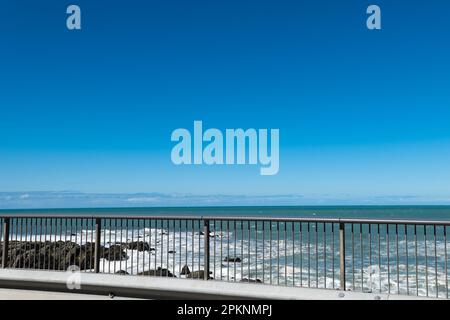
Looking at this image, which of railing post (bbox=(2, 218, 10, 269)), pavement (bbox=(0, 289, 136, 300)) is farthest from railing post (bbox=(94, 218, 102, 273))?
railing post (bbox=(2, 218, 10, 269))

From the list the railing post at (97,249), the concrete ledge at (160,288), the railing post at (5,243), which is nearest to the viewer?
the concrete ledge at (160,288)

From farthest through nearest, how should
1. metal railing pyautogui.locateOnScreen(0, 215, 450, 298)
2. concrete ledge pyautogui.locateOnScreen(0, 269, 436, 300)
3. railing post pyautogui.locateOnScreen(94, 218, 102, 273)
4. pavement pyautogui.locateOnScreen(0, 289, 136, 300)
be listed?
railing post pyautogui.locateOnScreen(94, 218, 102, 273) < pavement pyautogui.locateOnScreen(0, 289, 136, 300) < metal railing pyautogui.locateOnScreen(0, 215, 450, 298) < concrete ledge pyautogui.locateOnScreen(0, 269, 436, 300)

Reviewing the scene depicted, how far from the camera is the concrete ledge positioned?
639 cm

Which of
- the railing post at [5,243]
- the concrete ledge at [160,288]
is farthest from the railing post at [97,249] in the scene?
the railing post at [5,243]

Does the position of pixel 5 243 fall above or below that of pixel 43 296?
above

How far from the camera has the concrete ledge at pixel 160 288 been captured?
6.39 meters

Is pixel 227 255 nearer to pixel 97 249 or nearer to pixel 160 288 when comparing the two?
pixel 160 288

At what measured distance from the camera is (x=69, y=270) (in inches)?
299

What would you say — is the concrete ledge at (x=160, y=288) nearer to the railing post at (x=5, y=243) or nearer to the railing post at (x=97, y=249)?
the railing post at (x=97, y=249)

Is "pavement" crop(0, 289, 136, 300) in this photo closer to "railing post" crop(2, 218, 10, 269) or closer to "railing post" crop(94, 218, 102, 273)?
"railing post" crop(94, 218, 102, 273)

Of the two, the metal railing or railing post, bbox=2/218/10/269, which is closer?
the metal railing

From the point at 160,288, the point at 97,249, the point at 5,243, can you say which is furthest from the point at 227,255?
the point at 5,243

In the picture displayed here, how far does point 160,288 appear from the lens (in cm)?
697

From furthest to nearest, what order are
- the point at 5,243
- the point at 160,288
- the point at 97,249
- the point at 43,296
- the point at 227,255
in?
the point at 227,255 → the point at 5,243 → the point at 97,249 → the point at 43,296 → the point at 160,288
